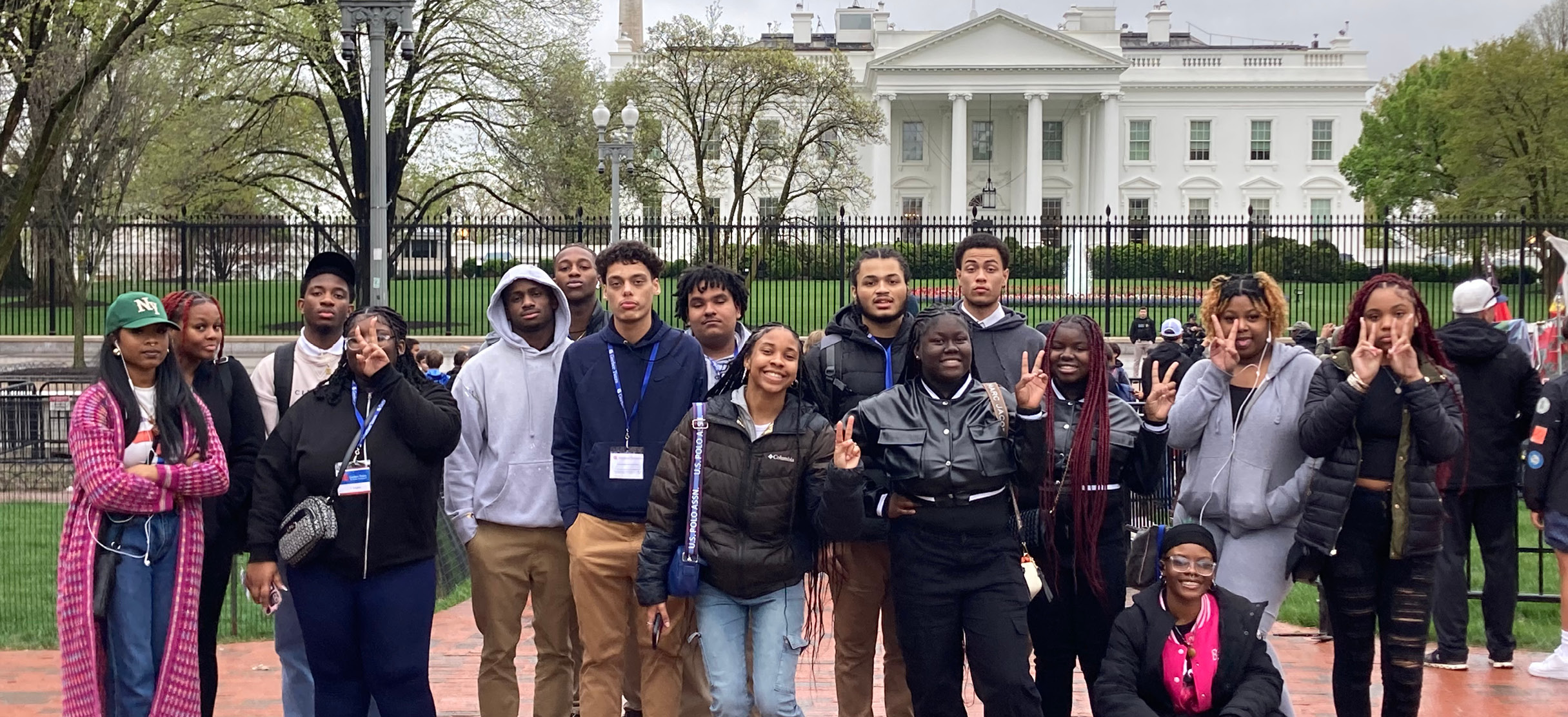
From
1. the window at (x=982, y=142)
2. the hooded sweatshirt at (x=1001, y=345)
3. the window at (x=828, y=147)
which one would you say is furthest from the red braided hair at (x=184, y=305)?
the window at (x=982, y=142)

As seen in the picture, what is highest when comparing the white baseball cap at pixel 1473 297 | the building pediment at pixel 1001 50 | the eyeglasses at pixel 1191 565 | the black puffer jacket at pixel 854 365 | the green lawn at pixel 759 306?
the building pediment at pixel 1001 50

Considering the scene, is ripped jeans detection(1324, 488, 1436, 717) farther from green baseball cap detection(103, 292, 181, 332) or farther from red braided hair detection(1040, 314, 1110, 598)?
green baseball cap detection(103, 292, 181, 332)

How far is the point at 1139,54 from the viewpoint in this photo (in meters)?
66.5

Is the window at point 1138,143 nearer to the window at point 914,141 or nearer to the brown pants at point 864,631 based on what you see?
the window at point 914,141

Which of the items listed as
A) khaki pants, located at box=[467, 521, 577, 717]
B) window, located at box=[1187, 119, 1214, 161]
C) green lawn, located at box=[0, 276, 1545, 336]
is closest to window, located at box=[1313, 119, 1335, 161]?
window, located at box=[1187, 119, 1214, 161]

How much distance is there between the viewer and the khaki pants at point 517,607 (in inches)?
217

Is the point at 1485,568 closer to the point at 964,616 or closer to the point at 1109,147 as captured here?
the point at 964,616

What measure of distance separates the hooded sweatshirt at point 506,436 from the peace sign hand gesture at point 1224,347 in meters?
2.45

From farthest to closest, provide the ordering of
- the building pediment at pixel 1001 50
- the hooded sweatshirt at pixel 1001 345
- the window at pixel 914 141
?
the window at pixel 914 141 < the building pediment at pixel 1001 50 < the hooded sweatshirt at pixel 1001 345

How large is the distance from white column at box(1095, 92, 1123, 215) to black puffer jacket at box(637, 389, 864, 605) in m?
57.1

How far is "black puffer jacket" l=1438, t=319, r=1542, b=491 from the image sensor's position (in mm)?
6855

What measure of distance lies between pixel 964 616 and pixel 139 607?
305 centimetres

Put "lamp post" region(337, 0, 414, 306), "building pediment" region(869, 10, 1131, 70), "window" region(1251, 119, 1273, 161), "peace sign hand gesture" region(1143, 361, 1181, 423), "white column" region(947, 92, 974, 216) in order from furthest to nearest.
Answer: "window" region(1251, 119, 1273, 161) → "white column" region(947, 92, 974, 216) → "building pediment" region(869, 10, 1131, 70) → "lamp post" region(337, 0, 414, 306) → "peace sign hand gesture" region(1143, 361, 1181, 423)

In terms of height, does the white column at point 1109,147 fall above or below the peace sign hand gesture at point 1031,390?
above
